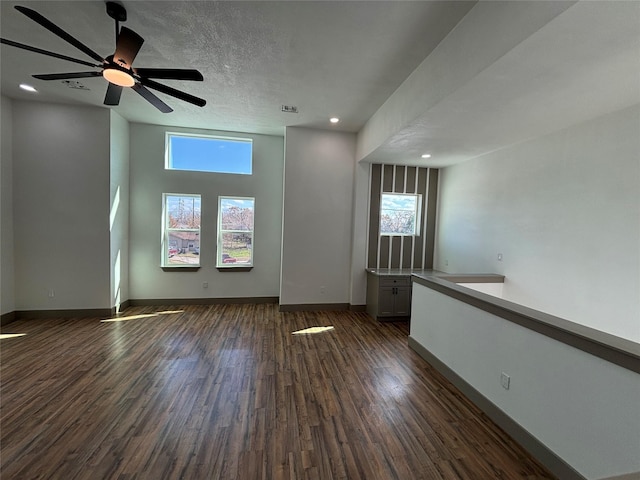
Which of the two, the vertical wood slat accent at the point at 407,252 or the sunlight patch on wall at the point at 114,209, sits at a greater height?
the sunlight patch on wall at the point at 114,209

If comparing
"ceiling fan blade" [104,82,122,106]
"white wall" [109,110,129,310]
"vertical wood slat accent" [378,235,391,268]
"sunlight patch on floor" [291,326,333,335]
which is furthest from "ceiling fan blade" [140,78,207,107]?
"vertical wood slat accent" [378,235,391,268]

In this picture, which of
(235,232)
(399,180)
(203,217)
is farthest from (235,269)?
(399,180)

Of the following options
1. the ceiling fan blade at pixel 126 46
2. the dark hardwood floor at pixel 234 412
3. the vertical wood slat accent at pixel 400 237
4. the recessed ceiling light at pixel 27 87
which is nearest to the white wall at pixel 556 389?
the dark hardwood floor at pixel 234 412

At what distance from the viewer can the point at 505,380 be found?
6.82ft

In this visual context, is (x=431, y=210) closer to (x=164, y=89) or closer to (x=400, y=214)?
(x=400, y=214)

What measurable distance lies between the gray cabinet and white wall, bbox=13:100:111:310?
15.0 ft

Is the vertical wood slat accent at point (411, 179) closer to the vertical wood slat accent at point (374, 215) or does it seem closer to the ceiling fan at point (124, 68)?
the vertical wood slat accent at point (374, 215)

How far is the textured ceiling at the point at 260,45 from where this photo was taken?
6.94 feet

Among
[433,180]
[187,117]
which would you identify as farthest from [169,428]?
[433,180]

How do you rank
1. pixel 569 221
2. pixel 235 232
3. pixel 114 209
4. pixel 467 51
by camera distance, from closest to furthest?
1. pixel 467 51
2. pixel 569 221
3. pixel 114 209
4. pixel 235 232

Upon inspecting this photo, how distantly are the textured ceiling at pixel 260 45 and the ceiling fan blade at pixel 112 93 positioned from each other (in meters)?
0.48

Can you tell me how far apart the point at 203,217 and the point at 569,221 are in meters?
5.58

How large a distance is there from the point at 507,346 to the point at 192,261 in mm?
5070

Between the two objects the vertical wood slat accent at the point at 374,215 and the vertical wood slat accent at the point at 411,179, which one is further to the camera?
the vertical wood slat accent at the point at 411,179
